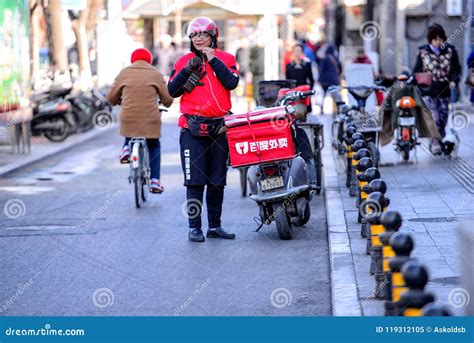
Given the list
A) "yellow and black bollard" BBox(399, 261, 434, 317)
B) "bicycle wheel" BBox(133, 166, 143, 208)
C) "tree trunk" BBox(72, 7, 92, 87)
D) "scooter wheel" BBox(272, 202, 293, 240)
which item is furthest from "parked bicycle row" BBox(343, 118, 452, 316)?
"tree trunk" BBox(72, 7, 92, 87)

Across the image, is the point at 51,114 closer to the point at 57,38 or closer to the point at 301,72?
the point at 301,72

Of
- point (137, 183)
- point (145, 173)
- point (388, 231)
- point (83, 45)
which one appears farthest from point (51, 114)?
point (388, 231)

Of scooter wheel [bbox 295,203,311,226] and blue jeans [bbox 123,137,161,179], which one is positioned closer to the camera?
scooter wheel [bbox 295,203,311,226]

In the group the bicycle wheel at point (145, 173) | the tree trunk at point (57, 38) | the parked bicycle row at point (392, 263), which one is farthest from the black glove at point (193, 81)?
the tree trunk at point (57, 38)

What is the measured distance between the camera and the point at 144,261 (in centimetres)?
1052

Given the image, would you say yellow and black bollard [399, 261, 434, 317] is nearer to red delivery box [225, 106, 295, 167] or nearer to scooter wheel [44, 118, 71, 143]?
red delivery box [225, 106, 295, 167]

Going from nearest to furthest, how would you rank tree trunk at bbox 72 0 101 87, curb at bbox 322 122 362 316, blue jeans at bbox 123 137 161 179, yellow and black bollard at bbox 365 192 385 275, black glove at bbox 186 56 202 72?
yellow and black bollard at bbox 365 192 385 275, curb at bbox 322 122 362 316, black glove at bbox 186 56 202 72, blue jeans at bbox 123 137 161 179, tree trunk at bbox 72 0 101 87

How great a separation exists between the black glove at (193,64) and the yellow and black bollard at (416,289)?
5.79 m

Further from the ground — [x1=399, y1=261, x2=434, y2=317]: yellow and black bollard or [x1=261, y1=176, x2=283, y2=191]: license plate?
[x1=399, y1=261, x2=434, y2=317]: yellow and black bollard

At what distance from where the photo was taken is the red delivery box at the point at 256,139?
11164mm

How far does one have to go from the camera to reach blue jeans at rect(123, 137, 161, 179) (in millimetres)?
14867

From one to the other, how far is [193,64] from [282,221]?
1.60 meters

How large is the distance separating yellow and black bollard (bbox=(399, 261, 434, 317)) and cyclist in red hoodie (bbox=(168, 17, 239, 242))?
19.2 feet

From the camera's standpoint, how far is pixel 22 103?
22734 millimetres
